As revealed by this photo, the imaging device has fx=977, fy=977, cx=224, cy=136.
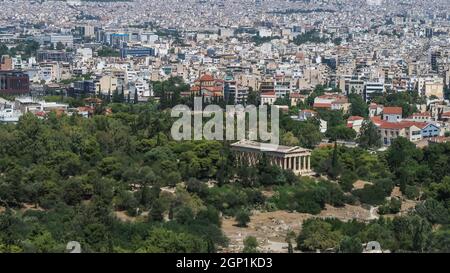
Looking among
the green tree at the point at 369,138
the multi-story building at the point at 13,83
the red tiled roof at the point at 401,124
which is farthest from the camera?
the multi-story building at the point at 13,83

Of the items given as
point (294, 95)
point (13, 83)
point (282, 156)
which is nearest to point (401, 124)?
point (282, 156)

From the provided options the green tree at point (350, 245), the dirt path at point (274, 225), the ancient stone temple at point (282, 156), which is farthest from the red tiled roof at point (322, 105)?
the green tree at point (350, 245)

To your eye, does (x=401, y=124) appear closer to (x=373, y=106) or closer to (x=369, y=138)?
(x=369, y=138)

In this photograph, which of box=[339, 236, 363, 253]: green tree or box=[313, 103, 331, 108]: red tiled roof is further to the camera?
box=[313, 103, 331, 108]: red tiled roof

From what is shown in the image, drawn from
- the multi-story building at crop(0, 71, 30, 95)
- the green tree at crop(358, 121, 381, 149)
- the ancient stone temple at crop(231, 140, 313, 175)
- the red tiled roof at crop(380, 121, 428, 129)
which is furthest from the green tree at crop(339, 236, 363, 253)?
the multi-story building at crop(0, 71, 30, 95)

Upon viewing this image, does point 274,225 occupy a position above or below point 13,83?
below

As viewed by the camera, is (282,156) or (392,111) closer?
(282,156)

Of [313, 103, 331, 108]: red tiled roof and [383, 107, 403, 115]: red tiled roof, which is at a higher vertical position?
[383, 107, 403, 115]: red tiled roof

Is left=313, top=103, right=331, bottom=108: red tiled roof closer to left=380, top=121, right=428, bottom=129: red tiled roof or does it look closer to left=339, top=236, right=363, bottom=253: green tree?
left=380, top=121, right=428, bottom=129: red tiled roof

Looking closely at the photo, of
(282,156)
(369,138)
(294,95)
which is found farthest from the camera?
(294,95)

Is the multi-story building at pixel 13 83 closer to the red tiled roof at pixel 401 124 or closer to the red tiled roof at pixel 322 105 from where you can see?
the red tiled roof at pixel 322 105

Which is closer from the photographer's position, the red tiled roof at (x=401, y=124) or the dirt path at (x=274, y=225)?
the dirt path at (x=274, y=225)
